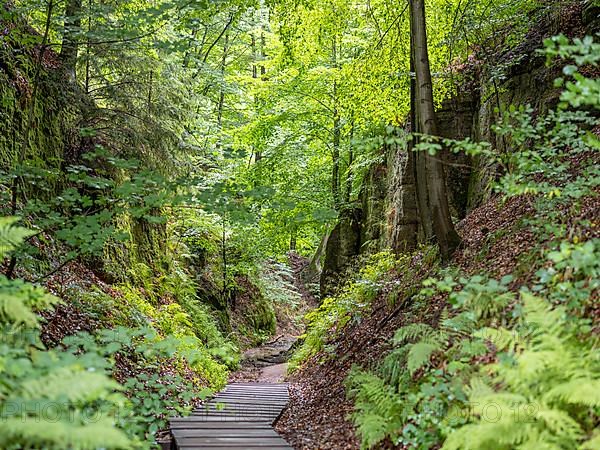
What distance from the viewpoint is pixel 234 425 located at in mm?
6230

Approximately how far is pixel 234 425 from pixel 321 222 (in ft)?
17.8

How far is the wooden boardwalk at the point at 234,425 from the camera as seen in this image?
5316mm

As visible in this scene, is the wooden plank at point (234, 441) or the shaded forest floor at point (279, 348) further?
the shaded forest floor at point (279, 348)

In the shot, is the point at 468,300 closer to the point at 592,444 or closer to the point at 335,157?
the point at 592,444

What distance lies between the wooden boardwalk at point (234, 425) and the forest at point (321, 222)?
0.05 metres

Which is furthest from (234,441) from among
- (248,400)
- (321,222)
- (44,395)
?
(321,222)

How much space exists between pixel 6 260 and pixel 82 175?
2251mm

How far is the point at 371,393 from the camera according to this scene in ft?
17.1

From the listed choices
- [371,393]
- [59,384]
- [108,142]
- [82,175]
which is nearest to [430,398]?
[371,393]

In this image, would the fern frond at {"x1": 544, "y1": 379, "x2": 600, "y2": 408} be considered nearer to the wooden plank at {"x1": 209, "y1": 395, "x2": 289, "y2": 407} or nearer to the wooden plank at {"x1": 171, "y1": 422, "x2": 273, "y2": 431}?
the wooden plank at {"x1": 171, "y1": 422, "x2": 273, "y2": 431}

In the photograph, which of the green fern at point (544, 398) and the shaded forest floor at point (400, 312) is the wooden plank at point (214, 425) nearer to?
the shaded forest floor at point (400, 312)

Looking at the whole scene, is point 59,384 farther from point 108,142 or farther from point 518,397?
point 108,142

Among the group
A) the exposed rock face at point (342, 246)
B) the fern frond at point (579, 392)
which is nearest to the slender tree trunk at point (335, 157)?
the exposed rock face at point (342, 246)

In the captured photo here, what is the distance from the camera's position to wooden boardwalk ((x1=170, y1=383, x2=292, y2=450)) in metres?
5.32
